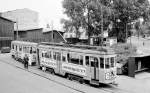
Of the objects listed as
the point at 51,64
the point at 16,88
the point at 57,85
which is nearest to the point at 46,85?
the point at 57,85

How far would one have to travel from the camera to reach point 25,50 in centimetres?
2659

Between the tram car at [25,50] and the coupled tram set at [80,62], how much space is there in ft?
5.29

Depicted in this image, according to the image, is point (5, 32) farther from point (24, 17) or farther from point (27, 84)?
point (27, 84)

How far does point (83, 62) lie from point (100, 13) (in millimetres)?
19944

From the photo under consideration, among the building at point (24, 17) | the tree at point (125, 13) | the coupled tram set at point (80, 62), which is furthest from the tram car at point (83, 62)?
the building at point (24, 17)

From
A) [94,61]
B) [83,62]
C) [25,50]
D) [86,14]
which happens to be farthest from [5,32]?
[94,61]

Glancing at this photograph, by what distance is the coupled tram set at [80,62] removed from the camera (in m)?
15.3

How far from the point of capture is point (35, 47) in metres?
24.4

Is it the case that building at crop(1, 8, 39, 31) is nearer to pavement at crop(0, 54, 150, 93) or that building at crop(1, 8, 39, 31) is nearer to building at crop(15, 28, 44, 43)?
building at crop(15, 28, 44, 43)

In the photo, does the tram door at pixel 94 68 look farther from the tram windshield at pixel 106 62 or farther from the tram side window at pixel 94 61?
the tram windshield at pixel 106 62

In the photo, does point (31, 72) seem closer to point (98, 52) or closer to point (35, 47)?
point (35, 47)

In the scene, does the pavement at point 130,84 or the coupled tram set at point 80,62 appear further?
the coupled tram set at point 80,62

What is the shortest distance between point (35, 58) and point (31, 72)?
153 inches

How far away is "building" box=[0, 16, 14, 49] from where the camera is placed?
1852 inches
